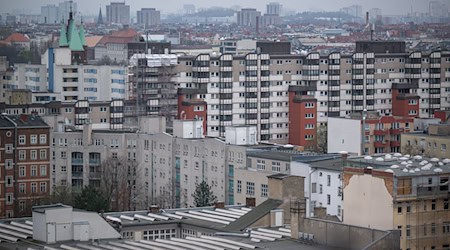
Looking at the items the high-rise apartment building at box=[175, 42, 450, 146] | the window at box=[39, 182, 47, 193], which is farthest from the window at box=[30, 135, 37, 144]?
the high-rise apartment building at box=[175, 42, 450, 146]

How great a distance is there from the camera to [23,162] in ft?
92.4

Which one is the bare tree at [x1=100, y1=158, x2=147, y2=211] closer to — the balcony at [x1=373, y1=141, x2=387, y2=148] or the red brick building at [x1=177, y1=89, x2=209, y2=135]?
the balcony at [x1=373, y1=141, x2=387, y2=148]

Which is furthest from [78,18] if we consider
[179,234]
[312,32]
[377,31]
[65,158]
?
[179,234]

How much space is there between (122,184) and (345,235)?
1210 cm

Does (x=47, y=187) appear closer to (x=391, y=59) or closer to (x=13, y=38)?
(x=391, y=59)

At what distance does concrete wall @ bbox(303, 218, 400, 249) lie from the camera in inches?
679

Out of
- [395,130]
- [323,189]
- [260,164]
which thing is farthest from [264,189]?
[395,130]

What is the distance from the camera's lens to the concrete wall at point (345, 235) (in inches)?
679

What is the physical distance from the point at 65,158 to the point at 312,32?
5754cm

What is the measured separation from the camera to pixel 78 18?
227ft

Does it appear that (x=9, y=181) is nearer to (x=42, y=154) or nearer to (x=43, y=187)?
(x=43, y=187)

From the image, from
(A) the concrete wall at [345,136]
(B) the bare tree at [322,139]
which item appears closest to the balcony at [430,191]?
(A) the concrete wall at [345,136]

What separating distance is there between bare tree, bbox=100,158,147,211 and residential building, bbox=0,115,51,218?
1057 millimetres

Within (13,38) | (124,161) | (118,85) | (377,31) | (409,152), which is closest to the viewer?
(409,152)
